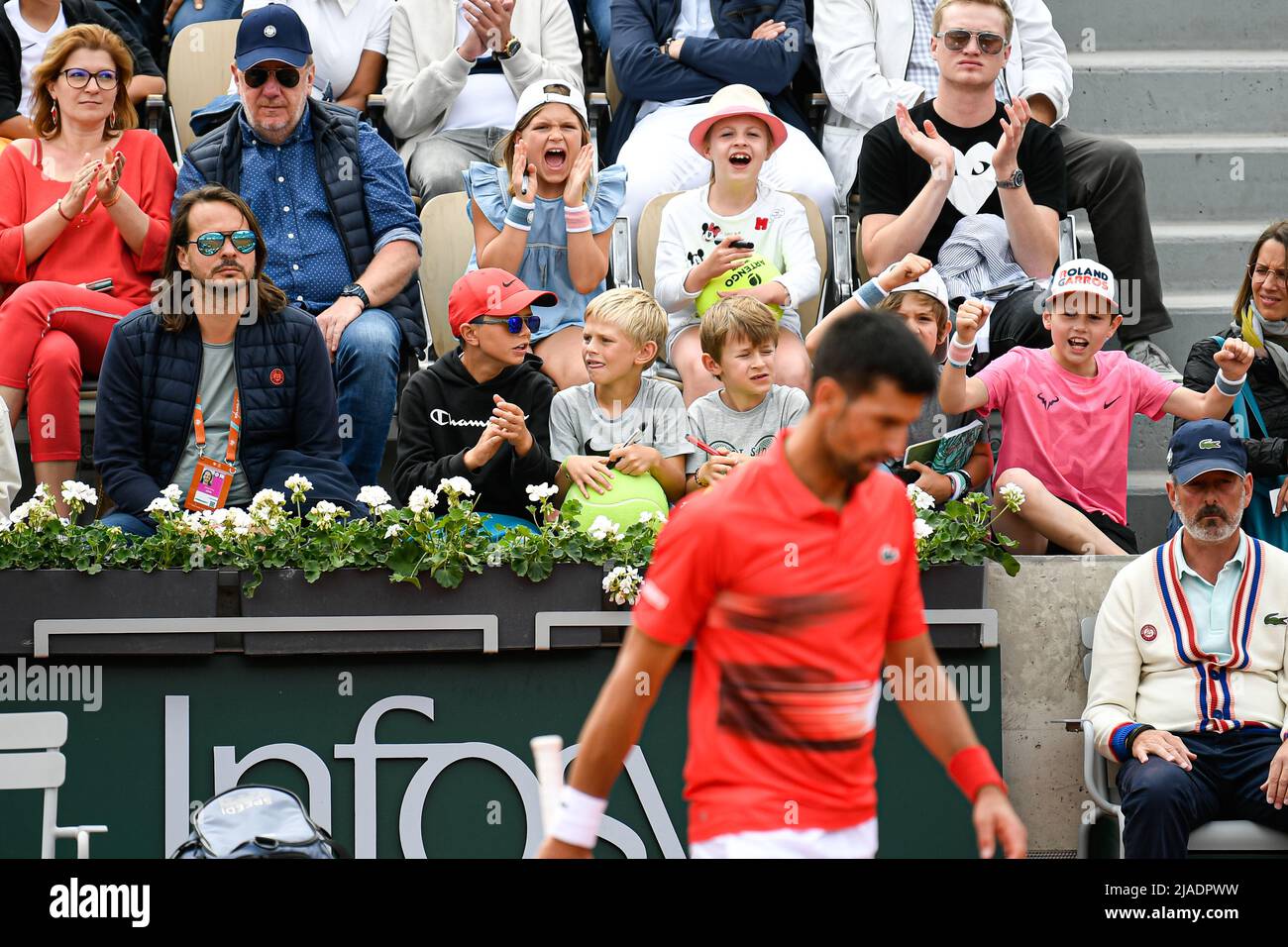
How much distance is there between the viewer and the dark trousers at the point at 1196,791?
5195 millimetres

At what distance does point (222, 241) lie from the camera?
20.3 feet

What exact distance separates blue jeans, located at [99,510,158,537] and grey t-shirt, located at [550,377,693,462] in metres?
1.30

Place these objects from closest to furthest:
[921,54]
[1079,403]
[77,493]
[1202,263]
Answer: [77,493]
[1079,403]
[921,54]
[1202,263]

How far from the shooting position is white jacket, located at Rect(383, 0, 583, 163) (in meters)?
7.69

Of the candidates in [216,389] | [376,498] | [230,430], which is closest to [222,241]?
[216,389]

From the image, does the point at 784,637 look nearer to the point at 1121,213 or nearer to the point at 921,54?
the point at 1121,213

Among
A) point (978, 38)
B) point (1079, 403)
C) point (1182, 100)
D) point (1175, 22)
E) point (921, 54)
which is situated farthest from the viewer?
point (1175, 22)

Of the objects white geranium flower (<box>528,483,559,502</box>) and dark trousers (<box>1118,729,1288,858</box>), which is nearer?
dark trousers (<box>1118,729,1288,858</box>)

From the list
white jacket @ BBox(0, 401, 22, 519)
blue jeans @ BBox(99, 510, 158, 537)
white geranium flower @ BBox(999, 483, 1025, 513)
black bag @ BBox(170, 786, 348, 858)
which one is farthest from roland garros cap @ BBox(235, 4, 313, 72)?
black bag @ BBox(170, 786, 348, 858)

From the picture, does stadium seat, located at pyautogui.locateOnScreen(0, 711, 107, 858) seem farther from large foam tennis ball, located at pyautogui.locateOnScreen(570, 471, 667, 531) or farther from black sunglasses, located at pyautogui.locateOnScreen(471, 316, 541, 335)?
black sunglasses, located at pyautogui.locateOnScreen(471, 316, 541, 335)

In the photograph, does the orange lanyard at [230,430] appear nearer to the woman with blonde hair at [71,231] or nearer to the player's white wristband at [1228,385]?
the woman with blonde hair at [71,231]

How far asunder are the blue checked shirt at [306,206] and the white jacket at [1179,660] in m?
2.99

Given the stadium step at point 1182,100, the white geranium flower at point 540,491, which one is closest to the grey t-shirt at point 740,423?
the white geranium flower at point 540,491

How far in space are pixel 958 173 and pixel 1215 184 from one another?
2.11m
